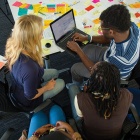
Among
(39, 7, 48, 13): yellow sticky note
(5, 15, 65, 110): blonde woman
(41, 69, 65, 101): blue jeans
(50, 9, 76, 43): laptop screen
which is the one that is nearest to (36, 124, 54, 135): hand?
(5, 15, 65, 110): blonde woman

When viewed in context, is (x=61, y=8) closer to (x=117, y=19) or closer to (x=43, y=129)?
(x=117, y=19)

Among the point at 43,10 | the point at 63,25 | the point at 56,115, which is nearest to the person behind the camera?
the point at 56,115

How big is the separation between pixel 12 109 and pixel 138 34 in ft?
4.20

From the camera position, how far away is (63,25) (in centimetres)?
218

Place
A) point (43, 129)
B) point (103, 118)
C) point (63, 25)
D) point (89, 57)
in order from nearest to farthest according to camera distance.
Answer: point (103, 118)
point (43, 129)
point (63, 25)
point (89, 57)

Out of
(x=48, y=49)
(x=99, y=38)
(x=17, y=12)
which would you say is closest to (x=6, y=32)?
(x=17, y=12)

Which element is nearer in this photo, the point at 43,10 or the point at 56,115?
the point at 56,115

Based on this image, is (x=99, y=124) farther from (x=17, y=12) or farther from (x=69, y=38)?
(x=17, y=12)

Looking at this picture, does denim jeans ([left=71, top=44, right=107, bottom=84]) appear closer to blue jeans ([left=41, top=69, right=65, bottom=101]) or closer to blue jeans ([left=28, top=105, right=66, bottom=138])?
blue jeans ([left=41, top=69, right=65, bottom=101])

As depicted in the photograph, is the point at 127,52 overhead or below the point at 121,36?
below

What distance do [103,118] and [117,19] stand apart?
82 centimetres

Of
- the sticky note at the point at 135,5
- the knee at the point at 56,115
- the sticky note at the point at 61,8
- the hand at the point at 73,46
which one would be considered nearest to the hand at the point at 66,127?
the knee at the point at 56,115

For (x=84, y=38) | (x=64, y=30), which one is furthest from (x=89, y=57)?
(x=64, y=30)

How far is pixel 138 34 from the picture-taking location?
1942mm
